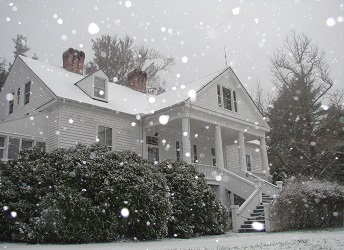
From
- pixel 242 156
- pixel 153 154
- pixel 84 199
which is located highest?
pixel 153 154

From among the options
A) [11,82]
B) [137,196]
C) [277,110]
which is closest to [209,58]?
[277,110]

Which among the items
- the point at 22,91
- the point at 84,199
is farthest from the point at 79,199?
the point at 22,91

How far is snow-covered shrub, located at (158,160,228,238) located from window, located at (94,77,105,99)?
7.14m

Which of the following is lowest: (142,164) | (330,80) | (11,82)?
(142,164)

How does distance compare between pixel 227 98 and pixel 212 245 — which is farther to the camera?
pixel 227 98

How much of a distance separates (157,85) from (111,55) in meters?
5.43

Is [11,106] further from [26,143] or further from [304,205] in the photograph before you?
[304,205]

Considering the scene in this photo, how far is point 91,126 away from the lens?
1656 cm

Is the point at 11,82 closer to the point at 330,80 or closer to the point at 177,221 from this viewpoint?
the point at 177,221

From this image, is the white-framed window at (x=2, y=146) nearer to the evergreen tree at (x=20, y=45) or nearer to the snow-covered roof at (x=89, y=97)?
the snow-covered roof at (x=89, y=97)

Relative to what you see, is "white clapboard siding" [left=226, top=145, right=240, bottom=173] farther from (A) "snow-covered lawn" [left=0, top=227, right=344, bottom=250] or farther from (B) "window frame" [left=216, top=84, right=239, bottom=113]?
(A) "snow-covered lawn" [left=0, top=227, right=344, bottom=250]

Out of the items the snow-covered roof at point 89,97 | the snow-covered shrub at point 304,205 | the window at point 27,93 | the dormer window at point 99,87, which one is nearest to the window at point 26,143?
the snow-covered roof at point 89,97

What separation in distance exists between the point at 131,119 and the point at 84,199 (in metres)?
9.82

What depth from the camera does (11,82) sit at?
774 inches
